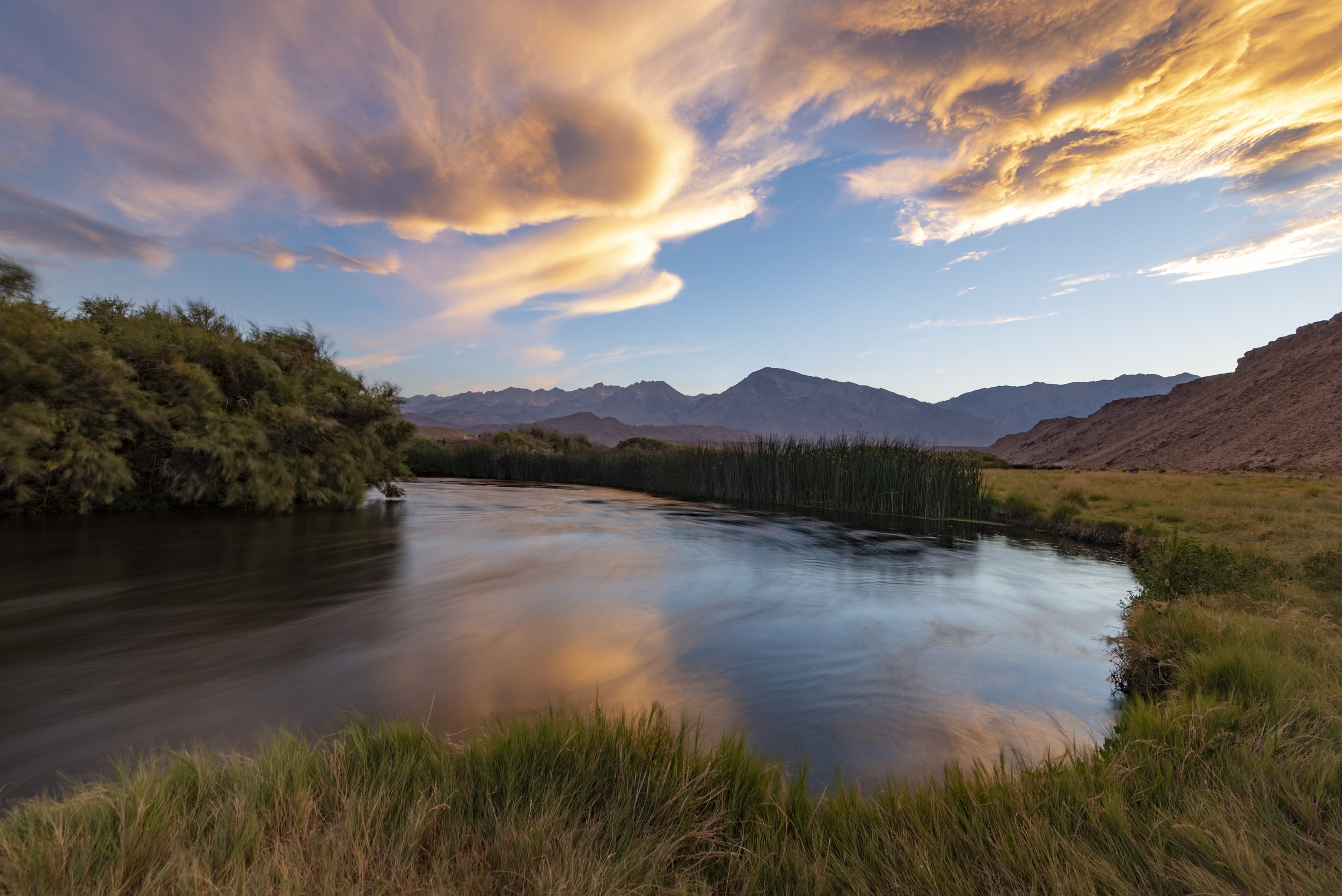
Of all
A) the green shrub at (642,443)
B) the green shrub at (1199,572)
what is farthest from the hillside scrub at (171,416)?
the green shrub at (642,443)

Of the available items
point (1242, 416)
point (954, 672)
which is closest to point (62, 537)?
point (954, 672)

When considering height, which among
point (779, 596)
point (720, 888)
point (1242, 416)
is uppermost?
point (1242, 416)

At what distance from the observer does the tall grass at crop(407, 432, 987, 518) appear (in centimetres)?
2233

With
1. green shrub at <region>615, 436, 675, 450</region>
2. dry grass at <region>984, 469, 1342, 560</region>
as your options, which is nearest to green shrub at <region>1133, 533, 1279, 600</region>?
dry grass at <region>984, 469, 1342, 560</region>

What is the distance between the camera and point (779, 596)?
10641 millimetres

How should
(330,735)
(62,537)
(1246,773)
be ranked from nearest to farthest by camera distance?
1. (1246,773)
2. (330,735)
3. (62,537)

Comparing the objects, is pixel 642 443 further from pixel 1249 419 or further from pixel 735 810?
pixel 1249 419

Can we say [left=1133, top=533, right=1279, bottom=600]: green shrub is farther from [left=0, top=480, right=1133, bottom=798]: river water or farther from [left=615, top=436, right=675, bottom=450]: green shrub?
[left=615, top=436, right=675, bottom=450]: green shrub

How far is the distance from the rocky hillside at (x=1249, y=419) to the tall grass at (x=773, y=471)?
123 feet

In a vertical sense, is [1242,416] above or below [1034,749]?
above

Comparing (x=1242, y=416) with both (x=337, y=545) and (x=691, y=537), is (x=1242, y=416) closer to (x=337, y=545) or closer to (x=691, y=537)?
(x=691, y=537)

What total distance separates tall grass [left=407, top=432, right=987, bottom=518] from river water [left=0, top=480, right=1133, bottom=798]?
6.92 meters

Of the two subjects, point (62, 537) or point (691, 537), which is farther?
point (691, 537)

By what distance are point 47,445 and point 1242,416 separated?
89.1 m
